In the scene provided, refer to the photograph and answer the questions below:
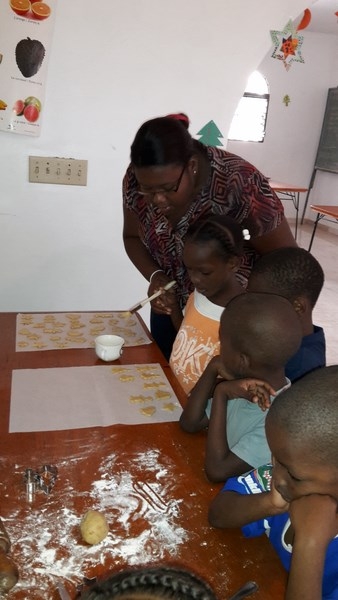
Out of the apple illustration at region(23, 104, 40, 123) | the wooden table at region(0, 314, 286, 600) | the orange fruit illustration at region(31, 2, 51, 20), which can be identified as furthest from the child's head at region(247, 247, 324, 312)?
the orange fruit illustration at region(31, 2, 51, 20)

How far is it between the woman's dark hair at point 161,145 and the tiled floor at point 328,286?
7.73 ft

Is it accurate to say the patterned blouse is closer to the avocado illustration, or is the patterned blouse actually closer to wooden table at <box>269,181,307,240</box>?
the avocado illustration

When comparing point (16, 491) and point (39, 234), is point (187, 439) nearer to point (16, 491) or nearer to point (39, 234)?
point (16, 491)

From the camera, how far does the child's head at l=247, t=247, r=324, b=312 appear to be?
4.15 ft

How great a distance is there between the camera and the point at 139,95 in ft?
6.89

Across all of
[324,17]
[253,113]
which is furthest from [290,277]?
[253,113]

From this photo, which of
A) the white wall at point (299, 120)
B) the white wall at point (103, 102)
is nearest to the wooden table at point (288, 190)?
the white wall at point (299, 120)

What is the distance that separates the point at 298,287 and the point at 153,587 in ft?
3.18

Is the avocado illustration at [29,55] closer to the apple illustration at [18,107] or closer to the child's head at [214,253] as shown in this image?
the apple illustration at [18,107]

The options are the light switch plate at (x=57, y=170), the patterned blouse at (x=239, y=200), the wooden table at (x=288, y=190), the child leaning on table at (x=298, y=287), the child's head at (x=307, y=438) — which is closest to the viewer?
the child's head at (x=307, y=438)

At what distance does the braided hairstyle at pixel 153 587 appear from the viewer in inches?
15.4

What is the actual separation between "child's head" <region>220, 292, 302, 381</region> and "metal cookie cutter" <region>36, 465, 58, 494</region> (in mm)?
409

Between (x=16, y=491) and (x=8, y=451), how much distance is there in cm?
12

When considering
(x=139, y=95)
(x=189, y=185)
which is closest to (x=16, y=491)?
(x=189, y=185)
